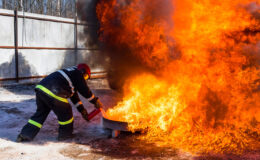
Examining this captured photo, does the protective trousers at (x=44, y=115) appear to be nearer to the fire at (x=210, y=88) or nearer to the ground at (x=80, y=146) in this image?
the ground at (x=80, y=146)

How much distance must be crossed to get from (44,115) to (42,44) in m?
6.80

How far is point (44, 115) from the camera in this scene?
454cm

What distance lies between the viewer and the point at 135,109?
5176mm

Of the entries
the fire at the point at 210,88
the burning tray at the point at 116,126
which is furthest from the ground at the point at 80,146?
the fire at the point at 210,88

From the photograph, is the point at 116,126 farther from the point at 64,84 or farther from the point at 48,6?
the point at 48,6

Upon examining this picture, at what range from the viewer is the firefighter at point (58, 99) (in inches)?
172

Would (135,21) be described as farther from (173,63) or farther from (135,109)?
(135,109)

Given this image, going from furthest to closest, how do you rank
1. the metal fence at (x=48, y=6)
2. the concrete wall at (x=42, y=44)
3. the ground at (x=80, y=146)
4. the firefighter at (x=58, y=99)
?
the metal fence at (x=48, y=6) → the concrete wall at (x=42, y=44) → the firefighter at (x=58, y=99) → the ground at (x=80, y=146)

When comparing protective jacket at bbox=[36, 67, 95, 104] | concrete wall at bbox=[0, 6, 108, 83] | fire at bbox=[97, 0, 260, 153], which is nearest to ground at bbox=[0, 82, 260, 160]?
fire at bbox=[97, 0, 260, 153]

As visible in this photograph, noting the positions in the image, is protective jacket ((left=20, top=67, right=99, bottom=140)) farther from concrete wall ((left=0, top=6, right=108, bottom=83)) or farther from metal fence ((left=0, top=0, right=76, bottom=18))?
metal fence ((left=0, top=0, right=76, bottom=18))

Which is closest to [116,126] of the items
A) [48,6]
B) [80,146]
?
[80,146]

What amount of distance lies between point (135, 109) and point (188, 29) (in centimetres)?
189

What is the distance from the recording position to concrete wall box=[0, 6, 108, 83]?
9.45 m

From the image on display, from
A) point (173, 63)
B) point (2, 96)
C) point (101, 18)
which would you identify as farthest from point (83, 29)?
point (173, 63)
